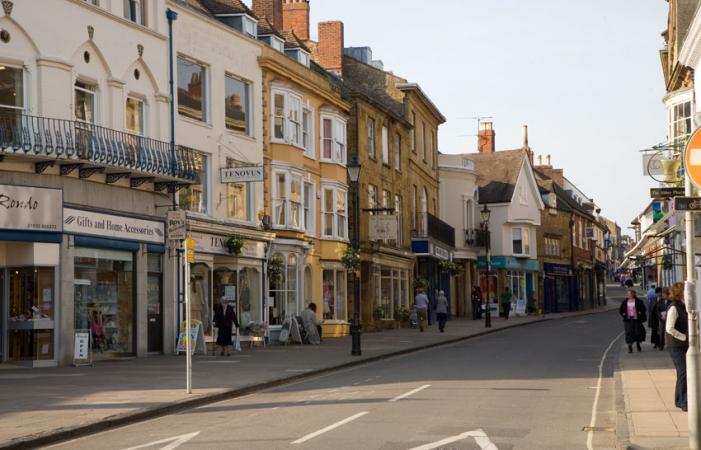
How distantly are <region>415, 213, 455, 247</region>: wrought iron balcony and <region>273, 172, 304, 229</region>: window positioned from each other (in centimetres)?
1670

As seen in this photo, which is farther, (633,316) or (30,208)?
(633,316)

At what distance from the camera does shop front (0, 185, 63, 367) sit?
2381 cm

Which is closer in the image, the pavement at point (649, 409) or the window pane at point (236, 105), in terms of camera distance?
the pavement at point (649, 409)

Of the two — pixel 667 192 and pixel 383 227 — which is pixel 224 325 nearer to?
pixel 383 227

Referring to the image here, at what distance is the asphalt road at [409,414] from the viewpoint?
39.0 ft

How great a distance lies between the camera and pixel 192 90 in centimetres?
3127

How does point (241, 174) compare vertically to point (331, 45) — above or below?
below

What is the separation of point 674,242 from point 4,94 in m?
23.4

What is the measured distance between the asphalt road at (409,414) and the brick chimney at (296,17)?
26634 millimetres

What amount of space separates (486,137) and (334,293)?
43.8 metres

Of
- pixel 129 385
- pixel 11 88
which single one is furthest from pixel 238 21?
pixel 129 385

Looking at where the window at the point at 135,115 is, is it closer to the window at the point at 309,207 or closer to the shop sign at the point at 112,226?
the shop sign at the point at 112,226

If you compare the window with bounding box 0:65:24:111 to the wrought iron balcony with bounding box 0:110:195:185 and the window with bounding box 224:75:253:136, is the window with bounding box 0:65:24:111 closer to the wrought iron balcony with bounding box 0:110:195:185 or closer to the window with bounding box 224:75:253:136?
the wrought iron balcony with bounding box 0:110:195:185

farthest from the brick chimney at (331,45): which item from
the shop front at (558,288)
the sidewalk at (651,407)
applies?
the shop front at (558,288)
